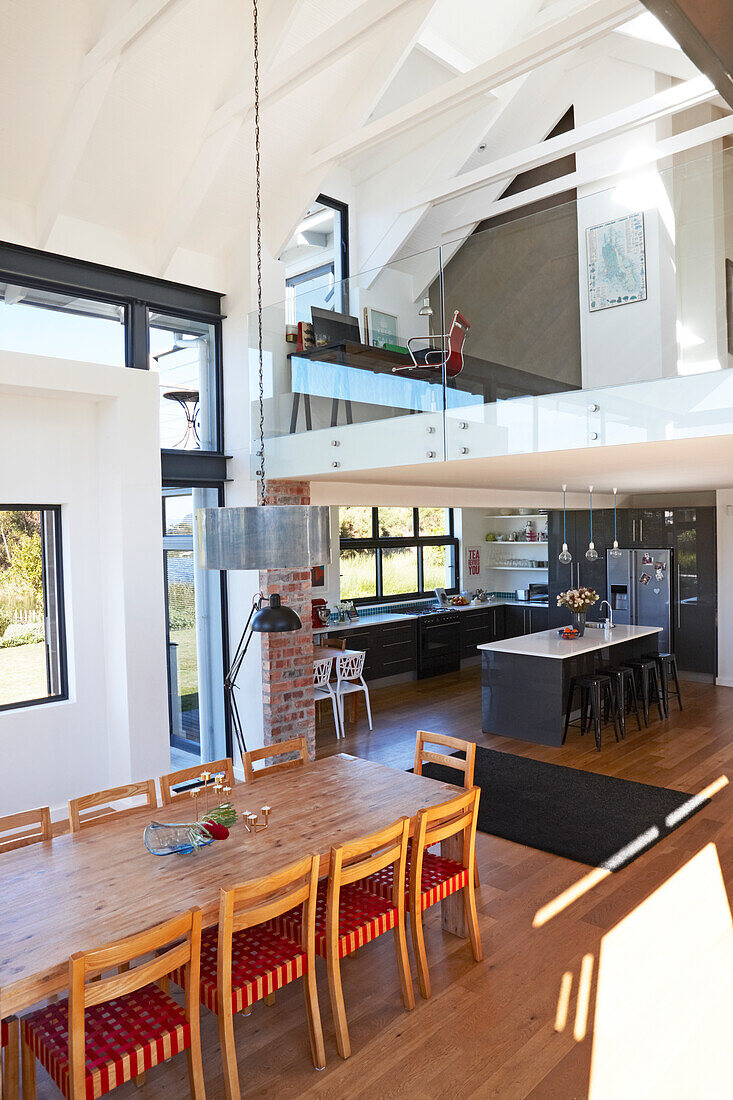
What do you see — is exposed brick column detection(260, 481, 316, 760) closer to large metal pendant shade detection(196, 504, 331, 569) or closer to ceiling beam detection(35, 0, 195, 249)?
ceiling beam detection(35, 0, 195, 249)

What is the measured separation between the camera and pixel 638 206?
4.55 metres

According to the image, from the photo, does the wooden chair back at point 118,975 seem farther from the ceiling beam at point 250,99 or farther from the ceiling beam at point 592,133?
the ceiling beam at point 592,133

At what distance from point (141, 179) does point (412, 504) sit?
14.2ft

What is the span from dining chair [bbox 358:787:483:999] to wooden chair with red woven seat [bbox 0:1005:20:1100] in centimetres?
151

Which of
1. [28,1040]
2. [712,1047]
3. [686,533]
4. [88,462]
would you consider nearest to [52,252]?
[88,462]

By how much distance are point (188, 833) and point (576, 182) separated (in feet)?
24.4

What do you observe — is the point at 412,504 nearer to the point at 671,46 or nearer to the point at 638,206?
the point at 638,206

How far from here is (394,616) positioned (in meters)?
10.4

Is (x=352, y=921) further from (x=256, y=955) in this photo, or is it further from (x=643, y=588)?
(x=643, y=588)

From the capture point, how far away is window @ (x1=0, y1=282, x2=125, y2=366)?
557 centimetres

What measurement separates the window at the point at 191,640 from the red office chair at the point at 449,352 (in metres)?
2.58

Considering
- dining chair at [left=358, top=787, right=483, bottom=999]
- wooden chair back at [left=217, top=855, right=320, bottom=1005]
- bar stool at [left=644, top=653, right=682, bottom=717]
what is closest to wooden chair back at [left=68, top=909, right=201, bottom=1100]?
wooden chair back at [left=217, top=855, right=320, bottom=1005]

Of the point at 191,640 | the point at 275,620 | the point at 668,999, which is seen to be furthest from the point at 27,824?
the point at 191,640

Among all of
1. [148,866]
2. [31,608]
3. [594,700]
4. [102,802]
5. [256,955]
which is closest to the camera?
[256,955]
